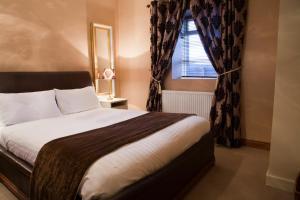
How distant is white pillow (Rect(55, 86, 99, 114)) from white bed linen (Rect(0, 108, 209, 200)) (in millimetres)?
190

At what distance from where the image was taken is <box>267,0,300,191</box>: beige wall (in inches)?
84.0

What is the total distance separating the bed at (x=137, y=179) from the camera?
164 centimetres

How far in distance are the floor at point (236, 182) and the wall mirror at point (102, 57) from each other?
95.5 inches

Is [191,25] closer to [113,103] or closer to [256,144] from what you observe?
[113,103]

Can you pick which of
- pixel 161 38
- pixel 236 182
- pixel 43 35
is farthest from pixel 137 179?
pixel 161 38

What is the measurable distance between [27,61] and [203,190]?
2.96 metres

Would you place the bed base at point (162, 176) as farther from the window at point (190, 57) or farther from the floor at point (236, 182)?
the window at point (190, 57)

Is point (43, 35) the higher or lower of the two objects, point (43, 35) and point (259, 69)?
the higher

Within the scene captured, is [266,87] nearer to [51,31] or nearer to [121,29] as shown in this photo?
[121,29]

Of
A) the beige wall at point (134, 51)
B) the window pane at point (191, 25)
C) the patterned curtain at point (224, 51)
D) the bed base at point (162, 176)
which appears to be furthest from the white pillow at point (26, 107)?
the window pane at point (191, 25)

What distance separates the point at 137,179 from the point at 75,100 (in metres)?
2.15

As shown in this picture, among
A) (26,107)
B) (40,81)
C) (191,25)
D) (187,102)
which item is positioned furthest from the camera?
(191,25)

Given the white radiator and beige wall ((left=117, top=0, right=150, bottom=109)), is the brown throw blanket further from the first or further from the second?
beige wall ((left=117, top=0, right=150, bottom=109))

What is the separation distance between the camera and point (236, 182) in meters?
2.46
